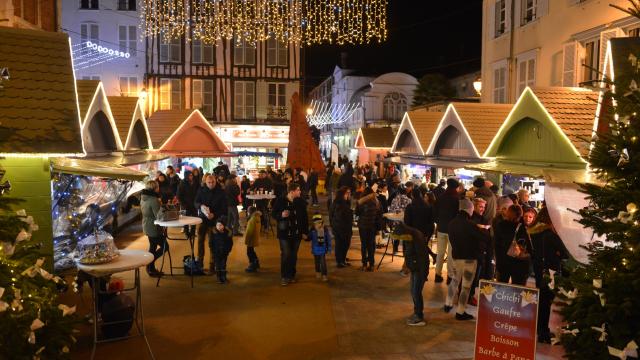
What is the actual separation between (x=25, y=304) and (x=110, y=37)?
2994 centimetres

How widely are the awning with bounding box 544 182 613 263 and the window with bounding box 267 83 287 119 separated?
83.9ft

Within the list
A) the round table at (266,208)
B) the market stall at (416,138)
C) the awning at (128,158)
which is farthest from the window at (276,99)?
the awning at (128,158)

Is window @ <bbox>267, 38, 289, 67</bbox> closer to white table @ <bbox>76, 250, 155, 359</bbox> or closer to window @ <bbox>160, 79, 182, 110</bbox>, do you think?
window @ <bbox>160, 79, 182, 110</bbox>

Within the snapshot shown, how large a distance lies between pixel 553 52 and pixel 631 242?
11843 millimetres

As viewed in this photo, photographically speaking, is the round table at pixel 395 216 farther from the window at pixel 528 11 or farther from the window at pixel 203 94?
the window at pixel 203 94

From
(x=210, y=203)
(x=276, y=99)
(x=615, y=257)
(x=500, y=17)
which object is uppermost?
(x=500, y=17)

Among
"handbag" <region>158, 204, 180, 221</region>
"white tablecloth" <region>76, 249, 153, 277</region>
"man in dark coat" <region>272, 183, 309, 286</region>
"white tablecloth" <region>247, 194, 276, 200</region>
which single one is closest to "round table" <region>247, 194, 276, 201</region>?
"white tablecloth" <region>247, 194, 276, 200</region>

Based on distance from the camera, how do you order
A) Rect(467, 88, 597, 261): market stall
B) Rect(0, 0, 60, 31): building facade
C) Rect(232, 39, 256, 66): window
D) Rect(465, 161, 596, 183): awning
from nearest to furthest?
Rect(467, 88, 597, 261): market stall → Rect(465, 161, 596, 183): awning → Rect(0, 0, 60, 31): building facade → Rect(232, 39, 256, 66): window

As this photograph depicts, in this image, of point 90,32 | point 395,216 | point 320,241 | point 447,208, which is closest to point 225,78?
point 90,32

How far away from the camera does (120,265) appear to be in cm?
653

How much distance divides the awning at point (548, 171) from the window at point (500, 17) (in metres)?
8.29

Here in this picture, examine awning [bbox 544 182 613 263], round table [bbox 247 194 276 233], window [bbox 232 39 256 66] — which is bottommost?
round table [bbox 247 194 276 233]

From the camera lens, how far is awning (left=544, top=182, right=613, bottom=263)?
24.3ft

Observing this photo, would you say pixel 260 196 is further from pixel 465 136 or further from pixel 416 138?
pixel 465 136
